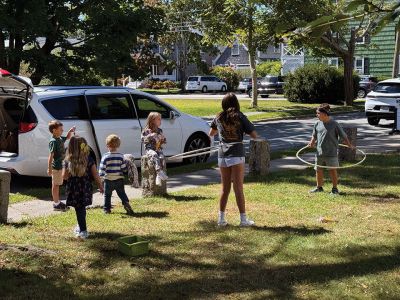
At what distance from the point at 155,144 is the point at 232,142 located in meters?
2.36

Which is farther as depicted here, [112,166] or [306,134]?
[306,134]

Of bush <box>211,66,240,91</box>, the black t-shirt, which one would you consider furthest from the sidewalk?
bush <box>211,66,240,91</box>

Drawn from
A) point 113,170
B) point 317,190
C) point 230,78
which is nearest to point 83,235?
point 113,170

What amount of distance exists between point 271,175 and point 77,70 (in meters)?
9.22

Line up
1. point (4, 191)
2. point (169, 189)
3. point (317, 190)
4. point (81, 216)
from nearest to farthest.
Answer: point (81, 216) → point (4, 191) → point (317, 190) → point (169, 189)

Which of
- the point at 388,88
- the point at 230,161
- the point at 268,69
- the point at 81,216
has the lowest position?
→ the point at 81,216

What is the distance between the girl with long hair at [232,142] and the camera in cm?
633

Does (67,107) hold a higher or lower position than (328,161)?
higher

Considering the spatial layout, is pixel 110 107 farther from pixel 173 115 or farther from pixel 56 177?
pixel 56 177

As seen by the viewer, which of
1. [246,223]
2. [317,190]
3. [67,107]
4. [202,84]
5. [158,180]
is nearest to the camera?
[246,223]

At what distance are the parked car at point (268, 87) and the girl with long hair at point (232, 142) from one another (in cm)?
3548

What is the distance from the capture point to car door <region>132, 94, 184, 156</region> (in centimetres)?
1070

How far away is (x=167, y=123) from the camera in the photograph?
1102 centimetres

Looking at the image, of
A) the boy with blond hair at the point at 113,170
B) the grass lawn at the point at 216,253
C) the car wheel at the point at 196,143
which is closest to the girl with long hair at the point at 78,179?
the grass lawn at the point at 216,253
